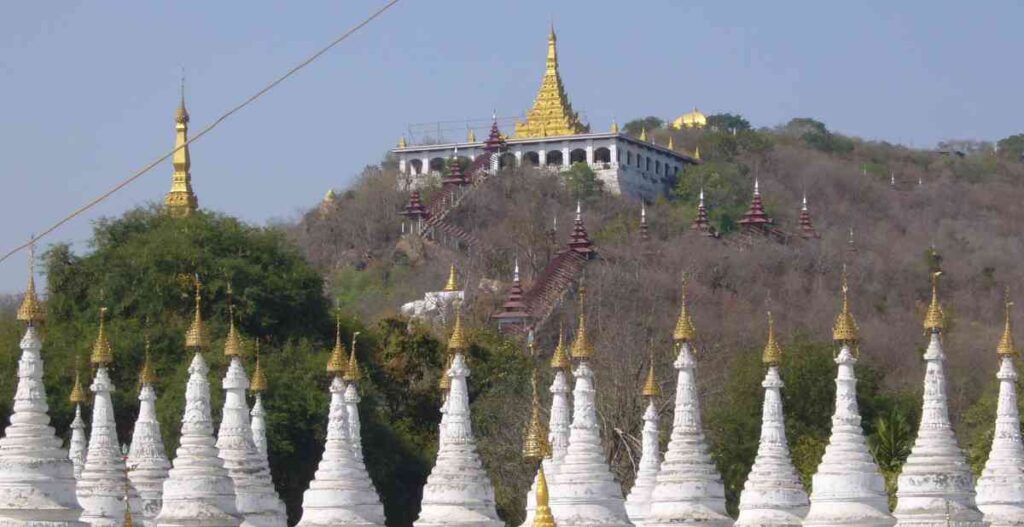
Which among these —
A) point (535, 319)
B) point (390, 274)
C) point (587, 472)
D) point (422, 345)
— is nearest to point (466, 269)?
point (390, 274)

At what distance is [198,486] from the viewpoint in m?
36.0

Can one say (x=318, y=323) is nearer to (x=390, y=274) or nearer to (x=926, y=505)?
(x=926, y=505)

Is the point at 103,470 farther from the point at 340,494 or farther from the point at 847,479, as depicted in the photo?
the point at 847,479

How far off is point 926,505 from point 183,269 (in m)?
28.8

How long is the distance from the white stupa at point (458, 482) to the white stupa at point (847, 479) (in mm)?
3737

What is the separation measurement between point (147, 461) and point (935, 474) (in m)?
Result: 9.55

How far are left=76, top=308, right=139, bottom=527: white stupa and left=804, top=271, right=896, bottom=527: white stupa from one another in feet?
26.3

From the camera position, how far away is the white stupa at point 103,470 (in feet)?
123

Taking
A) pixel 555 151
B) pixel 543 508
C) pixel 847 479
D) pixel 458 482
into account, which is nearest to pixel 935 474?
pixel 847 479

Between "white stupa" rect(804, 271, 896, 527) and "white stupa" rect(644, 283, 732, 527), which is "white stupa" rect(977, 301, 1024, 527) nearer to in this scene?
"white stupa" rect(804, 271, 896, 527)

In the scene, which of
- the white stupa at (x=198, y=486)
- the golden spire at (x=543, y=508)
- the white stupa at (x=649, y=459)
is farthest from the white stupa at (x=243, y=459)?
the golden spire at (x=543, y=508)

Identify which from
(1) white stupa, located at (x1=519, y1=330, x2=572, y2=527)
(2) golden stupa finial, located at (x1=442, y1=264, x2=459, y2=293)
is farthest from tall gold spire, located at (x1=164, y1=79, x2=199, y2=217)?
(1) white stupa, located at (x1=519, y1=330, x2=572, y2=527)

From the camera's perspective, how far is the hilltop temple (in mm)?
115875

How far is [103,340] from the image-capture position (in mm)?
37750
